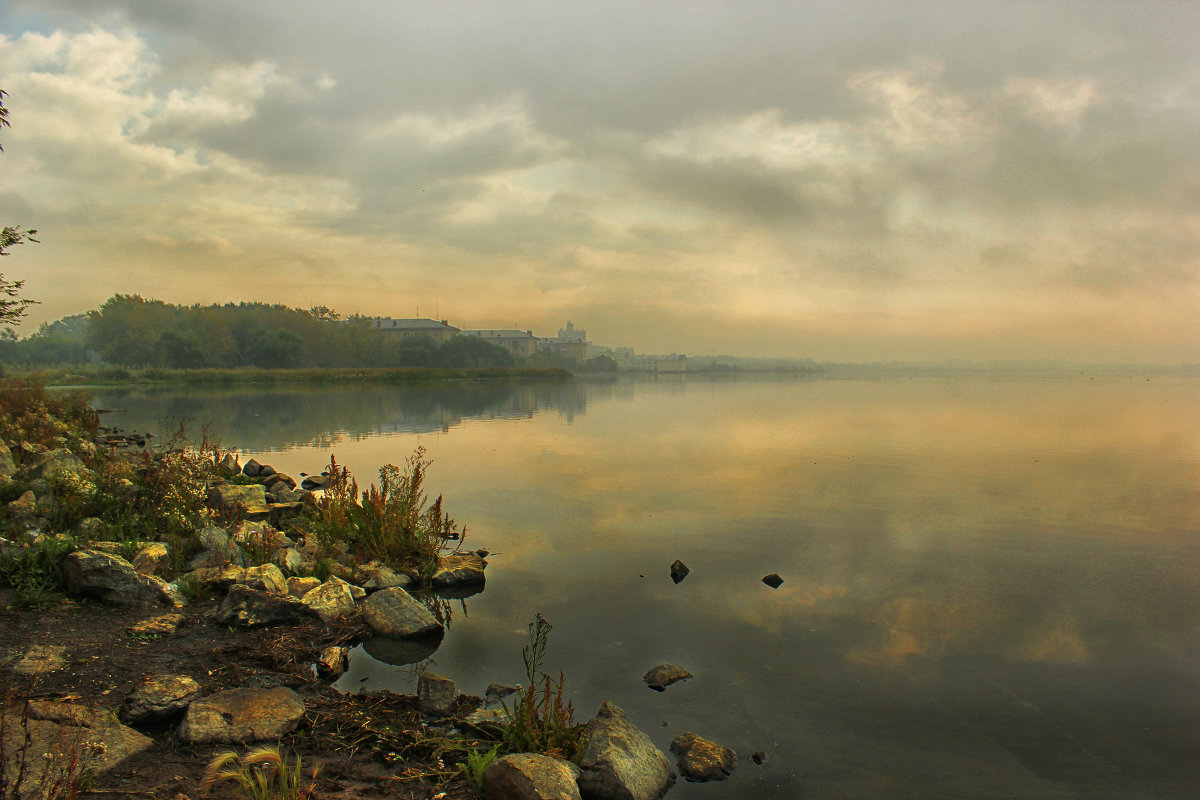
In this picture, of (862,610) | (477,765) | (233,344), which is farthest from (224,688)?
(233,344)

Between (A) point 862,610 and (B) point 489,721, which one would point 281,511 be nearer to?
(B) point 489,721

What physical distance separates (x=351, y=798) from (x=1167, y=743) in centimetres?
743

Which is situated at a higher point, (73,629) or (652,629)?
(73,629)

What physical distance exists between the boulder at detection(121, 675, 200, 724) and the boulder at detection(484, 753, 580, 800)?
9.44 feet

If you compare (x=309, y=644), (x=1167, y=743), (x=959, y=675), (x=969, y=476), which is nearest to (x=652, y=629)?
(x=959, y=675)

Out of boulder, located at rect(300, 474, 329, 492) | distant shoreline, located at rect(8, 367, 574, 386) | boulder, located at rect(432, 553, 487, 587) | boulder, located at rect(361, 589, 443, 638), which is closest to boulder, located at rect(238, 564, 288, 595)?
boulder, located at rect(361, 589, 443, 638)

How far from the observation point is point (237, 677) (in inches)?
257

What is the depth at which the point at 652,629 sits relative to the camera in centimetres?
891

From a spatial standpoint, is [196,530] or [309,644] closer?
[309,644]

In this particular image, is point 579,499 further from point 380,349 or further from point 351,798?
point 380,349

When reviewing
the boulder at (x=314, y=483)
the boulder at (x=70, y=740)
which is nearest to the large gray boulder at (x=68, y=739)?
the boulder at (x=70, y=740)

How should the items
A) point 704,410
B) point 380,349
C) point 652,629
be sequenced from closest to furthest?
point 652,629, point 704,410, point 380,349

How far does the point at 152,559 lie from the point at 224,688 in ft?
12.3

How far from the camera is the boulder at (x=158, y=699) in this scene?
18.2ft
